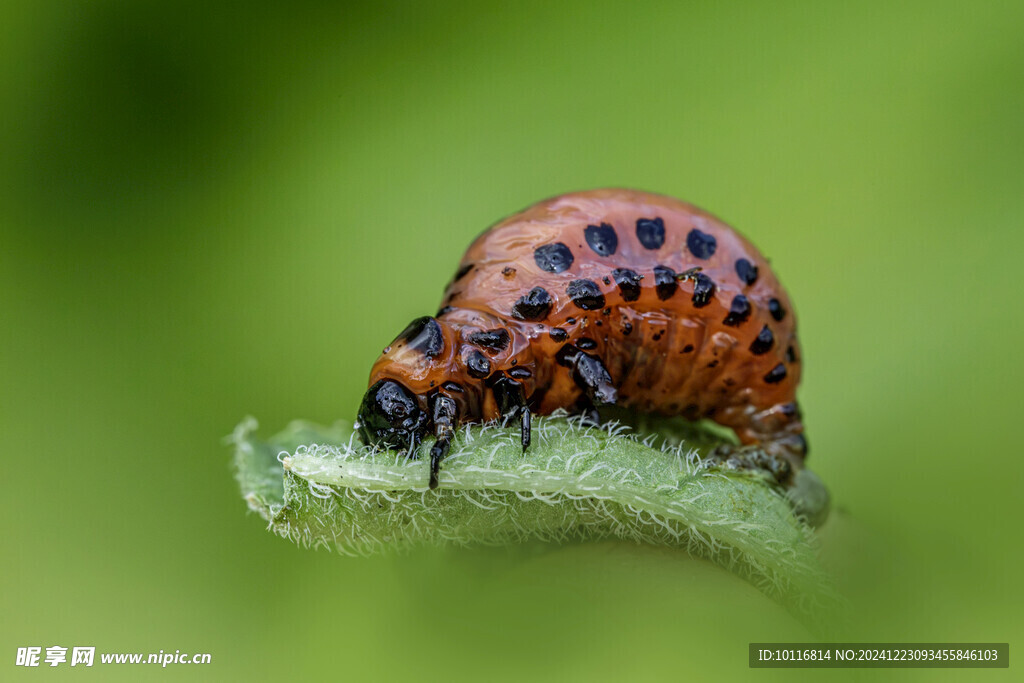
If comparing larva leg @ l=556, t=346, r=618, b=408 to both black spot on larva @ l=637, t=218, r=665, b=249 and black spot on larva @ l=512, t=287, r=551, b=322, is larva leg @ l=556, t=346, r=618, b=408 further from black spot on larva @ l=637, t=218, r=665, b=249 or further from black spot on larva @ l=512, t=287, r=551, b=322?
black spot on larva @ l=637, t=218, r=665, b=249

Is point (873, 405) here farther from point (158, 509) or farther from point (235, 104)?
point (235, 104)

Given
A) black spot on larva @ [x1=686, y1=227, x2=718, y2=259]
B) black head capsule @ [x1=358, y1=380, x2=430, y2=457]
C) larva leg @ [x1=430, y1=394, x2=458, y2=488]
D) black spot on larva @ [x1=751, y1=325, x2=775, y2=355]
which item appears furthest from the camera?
black spot on larva @ [x1=751, y1=325, x2=775, y2=355]

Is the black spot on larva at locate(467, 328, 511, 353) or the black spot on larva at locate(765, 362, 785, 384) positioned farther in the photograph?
the black spot on larva at locate(765, 362, 785, 384)

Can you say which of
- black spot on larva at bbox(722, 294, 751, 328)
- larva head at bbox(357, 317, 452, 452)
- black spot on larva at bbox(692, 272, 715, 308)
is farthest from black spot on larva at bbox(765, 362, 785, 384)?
larva head at bbox(357, 317, 452, 452)

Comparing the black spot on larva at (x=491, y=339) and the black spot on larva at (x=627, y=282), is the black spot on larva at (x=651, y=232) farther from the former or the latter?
the black spot on larva at (x=491, y=339)

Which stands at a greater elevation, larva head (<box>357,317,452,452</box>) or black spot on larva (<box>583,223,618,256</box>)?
black spot on larva (<box>583,223,618,256</box>)

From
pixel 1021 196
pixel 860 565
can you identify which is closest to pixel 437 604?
pixel 860 565
